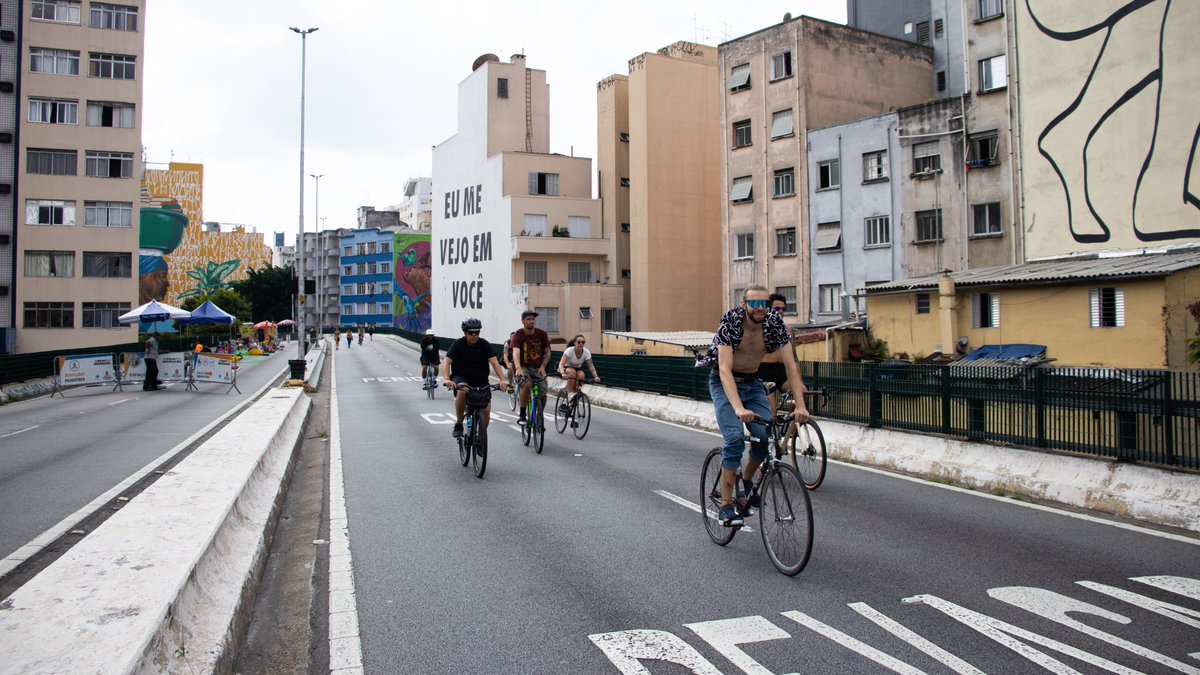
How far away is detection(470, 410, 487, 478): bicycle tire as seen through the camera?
10742 millimetres

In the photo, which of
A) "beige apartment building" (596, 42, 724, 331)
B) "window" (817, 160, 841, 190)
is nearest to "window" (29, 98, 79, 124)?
"beige apartment building" (596, 42, 724, 331)

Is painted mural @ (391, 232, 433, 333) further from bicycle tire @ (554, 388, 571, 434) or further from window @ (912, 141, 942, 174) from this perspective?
bicycle tire @ (554, 388, 571, 434)

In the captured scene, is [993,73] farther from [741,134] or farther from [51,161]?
[51,161]

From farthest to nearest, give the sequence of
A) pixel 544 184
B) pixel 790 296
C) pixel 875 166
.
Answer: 1. pixel 544 184
2. pixel 790 296
3. pixel 875 166

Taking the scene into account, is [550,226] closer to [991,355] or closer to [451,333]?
[451,333]

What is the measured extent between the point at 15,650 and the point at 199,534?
223 centimetres

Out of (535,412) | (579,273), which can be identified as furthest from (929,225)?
(579,273)

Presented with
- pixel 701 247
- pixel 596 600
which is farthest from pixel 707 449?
pixel 701 247

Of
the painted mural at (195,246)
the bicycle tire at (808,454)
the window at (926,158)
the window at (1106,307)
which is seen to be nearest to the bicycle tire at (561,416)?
the bicycle tire at (808,454)

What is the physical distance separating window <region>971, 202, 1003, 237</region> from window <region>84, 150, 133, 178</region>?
48.8 meters

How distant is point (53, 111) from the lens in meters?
52.8

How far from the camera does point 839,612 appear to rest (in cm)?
533

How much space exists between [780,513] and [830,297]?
114 ft

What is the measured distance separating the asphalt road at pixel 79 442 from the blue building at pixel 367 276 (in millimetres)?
99248
